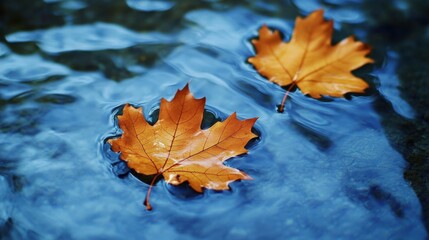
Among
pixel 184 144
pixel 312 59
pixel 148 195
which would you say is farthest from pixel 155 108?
pixel 312 59

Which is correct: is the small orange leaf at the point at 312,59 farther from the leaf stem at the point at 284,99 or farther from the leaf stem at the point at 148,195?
the leaf stem at the point at 148,195

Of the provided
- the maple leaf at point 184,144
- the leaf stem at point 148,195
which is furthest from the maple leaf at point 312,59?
the leaf stem at point 148,195

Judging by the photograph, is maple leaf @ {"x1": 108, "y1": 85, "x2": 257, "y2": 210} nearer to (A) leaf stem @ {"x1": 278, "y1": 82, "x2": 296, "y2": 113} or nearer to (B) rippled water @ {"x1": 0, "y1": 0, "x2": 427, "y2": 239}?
(B) rippled water @ {"x1": 0, "y1": 0, "x2": 427, "y2": 239}

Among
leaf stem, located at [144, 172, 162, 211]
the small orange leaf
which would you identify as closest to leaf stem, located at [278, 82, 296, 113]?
the small orange leaf

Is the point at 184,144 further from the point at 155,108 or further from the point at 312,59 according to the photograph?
the point at 312,59

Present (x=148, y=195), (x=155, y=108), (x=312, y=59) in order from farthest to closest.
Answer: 1. (x=312, y=59)
2. (x=155, y=108)
3. (x=148, y=195)

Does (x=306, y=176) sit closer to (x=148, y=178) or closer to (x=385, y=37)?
(x=148, y=178)

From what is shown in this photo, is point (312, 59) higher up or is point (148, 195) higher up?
point (312, 59)

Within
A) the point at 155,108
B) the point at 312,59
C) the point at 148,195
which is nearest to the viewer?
the point at 148,195
